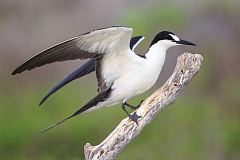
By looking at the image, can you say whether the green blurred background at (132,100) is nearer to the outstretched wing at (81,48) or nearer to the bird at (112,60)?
the bird at (112,60)

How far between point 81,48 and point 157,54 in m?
0.28

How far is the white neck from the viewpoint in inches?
129

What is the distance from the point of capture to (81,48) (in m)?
3.16

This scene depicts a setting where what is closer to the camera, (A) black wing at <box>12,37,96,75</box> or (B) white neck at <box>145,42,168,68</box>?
(A) black wing at <box>12,37,96,75</box>

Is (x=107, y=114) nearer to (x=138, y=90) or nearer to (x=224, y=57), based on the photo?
(x=224, y=57)

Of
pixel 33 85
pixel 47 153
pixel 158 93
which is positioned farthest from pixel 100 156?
pixel 33 85

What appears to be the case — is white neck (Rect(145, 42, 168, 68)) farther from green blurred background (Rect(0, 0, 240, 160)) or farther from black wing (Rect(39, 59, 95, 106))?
green blurred background (Rect(0, 0, 240, 160))

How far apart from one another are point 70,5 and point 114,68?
3.45m

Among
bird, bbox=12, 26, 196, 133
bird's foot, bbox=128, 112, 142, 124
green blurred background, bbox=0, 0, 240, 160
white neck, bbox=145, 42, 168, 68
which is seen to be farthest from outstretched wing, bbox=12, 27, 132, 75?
green blurred background, bbox=0, 0, 240, 160

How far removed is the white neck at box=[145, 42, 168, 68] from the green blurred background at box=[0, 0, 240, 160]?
7.06 ft

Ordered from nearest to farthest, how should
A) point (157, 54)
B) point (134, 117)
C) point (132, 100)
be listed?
point (134, 117)
point (157, 54)
point (132, 100)

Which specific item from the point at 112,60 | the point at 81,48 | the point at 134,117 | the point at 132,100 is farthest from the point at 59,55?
the point at 132,100

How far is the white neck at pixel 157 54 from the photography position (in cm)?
327

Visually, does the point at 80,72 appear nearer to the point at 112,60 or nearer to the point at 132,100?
the point at 112,60
